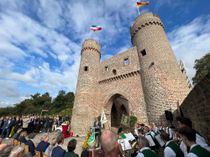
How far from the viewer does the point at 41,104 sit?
42406mm

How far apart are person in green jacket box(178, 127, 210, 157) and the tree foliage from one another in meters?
36.4

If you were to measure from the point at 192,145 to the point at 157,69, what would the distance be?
9926 millimetres

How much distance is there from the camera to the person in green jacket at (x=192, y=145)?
1813 millimetres

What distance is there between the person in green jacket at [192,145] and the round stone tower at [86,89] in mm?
11459

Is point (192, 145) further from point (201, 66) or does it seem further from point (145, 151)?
point (201, 66)

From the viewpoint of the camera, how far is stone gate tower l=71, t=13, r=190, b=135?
1067 cm

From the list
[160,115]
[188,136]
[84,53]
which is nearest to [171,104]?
[160,115]

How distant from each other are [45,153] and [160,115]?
8509 millimetres

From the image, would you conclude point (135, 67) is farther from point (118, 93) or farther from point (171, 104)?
point (171, 104)

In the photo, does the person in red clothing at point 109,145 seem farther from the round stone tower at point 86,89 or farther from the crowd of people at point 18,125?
the round stone tower at point 86,89

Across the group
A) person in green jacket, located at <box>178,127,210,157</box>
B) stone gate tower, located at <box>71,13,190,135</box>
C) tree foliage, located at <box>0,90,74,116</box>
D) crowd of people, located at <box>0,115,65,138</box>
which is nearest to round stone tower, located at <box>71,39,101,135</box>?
stone gate tower, located at <box>71,13,190,135</box>

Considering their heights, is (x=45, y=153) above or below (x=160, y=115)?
below

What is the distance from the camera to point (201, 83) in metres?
3.36

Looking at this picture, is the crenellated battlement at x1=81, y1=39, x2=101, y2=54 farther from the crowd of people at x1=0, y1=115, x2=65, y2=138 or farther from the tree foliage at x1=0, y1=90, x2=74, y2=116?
the tree foliage at x1=0, y1=90, x2=74, y2=116
